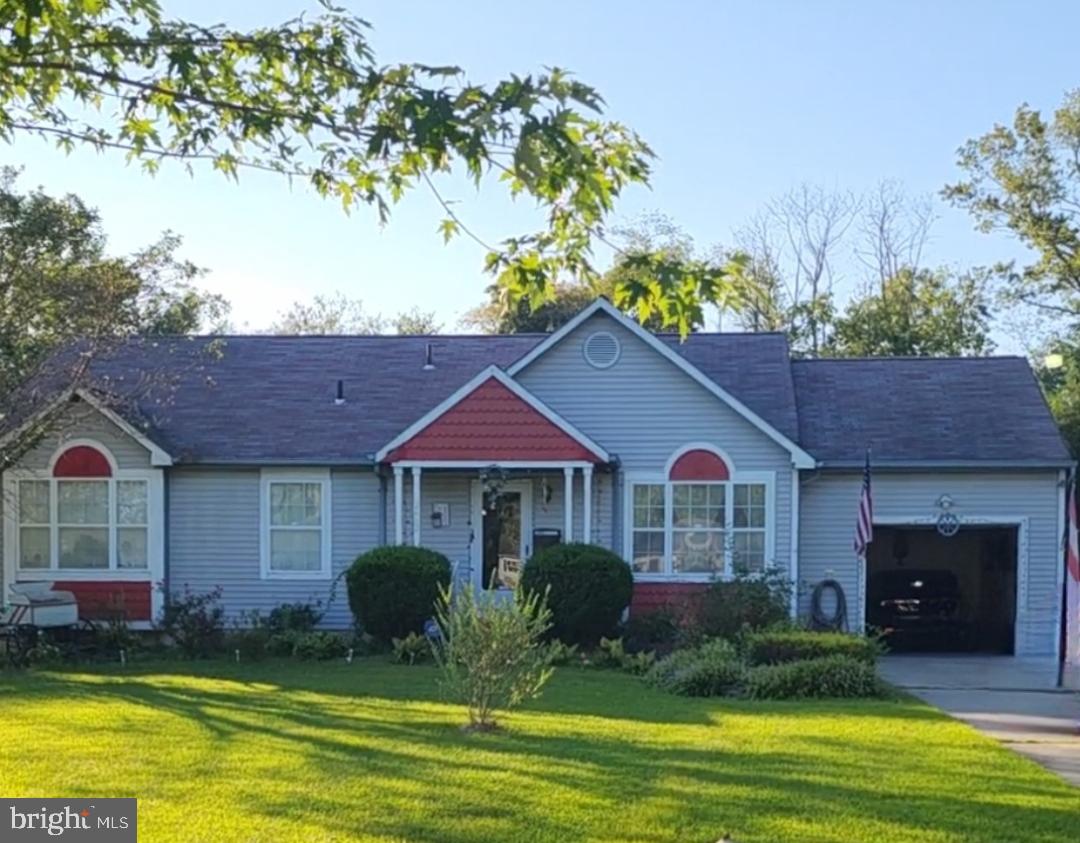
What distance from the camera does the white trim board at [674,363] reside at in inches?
709

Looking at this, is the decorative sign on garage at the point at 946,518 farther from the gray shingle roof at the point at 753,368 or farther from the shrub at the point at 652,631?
the shrub at the point at 652,631

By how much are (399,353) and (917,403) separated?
931 cm

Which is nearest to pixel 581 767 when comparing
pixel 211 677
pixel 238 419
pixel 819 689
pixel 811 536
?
pixel 819 689

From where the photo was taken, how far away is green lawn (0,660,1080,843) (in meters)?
6.93

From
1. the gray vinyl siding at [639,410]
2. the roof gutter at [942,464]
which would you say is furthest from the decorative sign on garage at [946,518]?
the gray vinyl siding at [639,410]

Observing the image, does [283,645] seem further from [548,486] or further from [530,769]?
[530,769]

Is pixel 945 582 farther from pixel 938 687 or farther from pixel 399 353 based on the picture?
pixel 399 353

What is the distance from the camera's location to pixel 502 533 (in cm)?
1894

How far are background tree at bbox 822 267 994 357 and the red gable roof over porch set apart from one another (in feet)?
70.4

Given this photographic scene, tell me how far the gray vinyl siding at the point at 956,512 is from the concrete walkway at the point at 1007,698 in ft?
3.31

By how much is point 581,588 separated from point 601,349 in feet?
13.4

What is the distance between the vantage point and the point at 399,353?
2166cm

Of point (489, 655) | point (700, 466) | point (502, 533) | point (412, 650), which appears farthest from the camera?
point (502, 533)

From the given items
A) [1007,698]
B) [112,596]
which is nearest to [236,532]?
[112,596]
